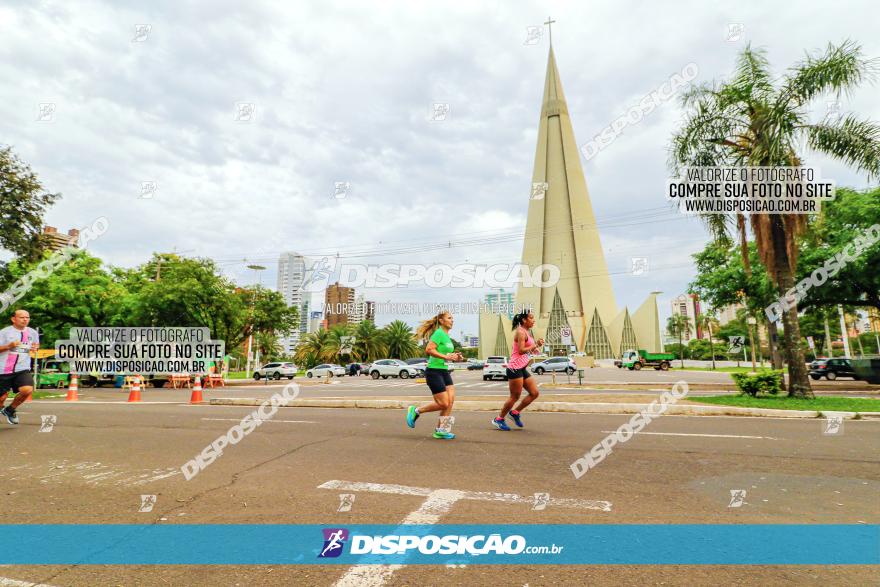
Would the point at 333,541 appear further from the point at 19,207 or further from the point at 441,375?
the point at 19,207

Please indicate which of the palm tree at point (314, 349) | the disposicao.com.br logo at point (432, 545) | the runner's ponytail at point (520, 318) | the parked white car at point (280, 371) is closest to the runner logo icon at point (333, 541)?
the disposicao.com.br logo at point (432, 545)

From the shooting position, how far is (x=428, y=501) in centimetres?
368

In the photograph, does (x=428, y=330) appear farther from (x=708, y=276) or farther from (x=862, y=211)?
(x=708, y=276)

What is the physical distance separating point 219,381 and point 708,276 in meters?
30.2

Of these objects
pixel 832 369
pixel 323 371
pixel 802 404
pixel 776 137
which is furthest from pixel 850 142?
pixel 323 371

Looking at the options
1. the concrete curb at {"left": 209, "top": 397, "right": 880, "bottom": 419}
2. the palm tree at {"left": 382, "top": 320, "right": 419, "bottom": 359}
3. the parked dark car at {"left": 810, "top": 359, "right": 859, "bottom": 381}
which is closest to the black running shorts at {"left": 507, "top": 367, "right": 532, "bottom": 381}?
the concrete curb at {"left": 209, "top": 397, "right": 880, "bottom": 419}

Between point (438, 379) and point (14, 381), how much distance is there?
704 cm

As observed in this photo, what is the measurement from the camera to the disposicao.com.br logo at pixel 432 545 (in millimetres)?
2803

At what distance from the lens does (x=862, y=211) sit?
17078 mm

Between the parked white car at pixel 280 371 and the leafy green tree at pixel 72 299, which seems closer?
the leafy green tree at pixel 72 299

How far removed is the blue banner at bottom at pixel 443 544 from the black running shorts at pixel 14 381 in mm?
5650

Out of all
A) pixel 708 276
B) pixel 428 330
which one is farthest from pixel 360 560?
pixel 708 276

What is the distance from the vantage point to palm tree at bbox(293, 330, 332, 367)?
60062 mm

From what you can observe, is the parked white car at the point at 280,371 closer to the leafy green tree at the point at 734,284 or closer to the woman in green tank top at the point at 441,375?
the leafy green tree at the point at 734,284
